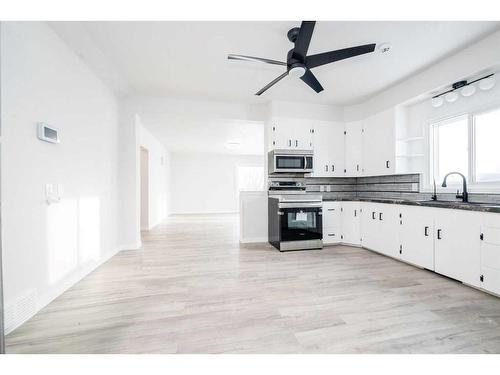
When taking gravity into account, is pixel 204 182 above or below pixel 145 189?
above

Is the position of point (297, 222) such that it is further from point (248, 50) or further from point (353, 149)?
point (248, 50)

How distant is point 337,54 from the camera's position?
75.9 inches

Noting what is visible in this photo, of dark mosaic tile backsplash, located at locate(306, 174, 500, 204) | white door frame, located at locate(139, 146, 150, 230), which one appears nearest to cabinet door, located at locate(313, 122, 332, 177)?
dark mosaic tile backsplash, located at locate(306, 174, 500, 204)

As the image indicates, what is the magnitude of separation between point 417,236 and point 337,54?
231 centimetres

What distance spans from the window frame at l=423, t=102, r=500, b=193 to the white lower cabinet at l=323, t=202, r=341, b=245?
127cm

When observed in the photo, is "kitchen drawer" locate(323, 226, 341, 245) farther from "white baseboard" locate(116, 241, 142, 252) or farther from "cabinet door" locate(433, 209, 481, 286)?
"white baseboard" locate(116, 241, 142, 252)

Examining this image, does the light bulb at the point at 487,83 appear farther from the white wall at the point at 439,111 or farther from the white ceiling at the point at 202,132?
the white ceiling at the point at 202,132

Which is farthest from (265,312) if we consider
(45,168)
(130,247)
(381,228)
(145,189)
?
(145,189)

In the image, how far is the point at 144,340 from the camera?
4.51 feet

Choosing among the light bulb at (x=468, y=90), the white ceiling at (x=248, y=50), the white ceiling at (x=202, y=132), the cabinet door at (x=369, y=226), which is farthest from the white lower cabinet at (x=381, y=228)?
the white ceiling at (x=202, y=132)

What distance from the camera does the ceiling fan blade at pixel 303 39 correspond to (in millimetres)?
1571

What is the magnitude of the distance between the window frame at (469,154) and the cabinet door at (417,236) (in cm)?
61
